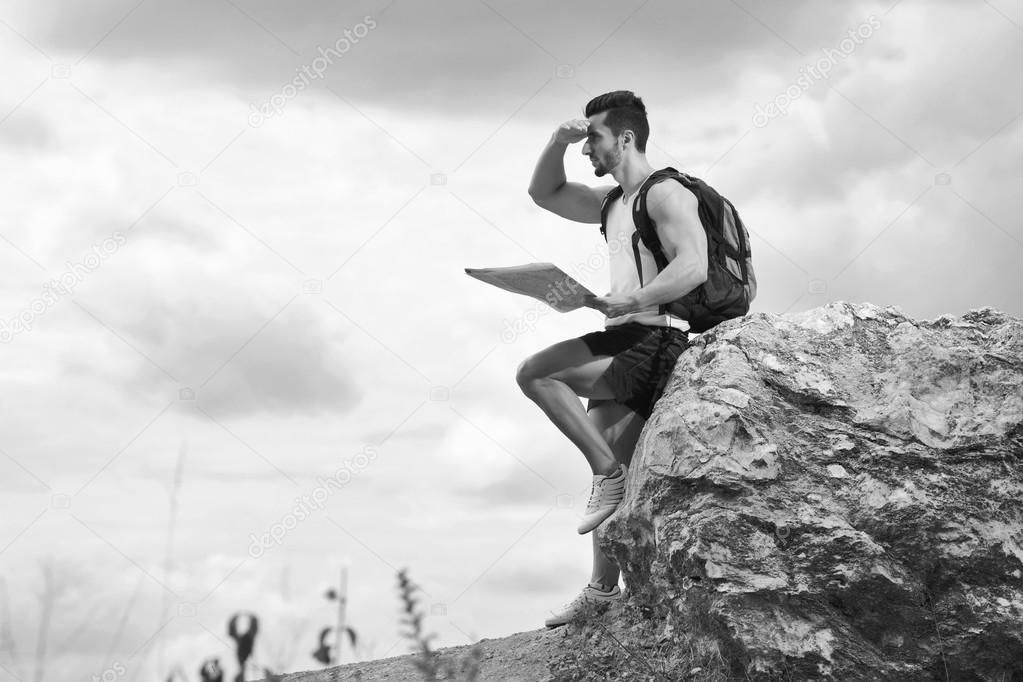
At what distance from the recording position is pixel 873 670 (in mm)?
5324

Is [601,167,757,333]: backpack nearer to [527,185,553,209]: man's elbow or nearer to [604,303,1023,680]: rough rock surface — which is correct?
[604,303,1023,680]: rough rock surface

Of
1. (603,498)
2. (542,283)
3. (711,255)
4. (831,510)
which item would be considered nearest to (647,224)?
(711,255)

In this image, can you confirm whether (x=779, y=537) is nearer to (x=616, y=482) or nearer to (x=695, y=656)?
(x=695, y=656)

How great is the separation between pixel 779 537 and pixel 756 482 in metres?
0.32

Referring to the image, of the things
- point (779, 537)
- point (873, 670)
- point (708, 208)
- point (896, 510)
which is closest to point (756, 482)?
point (779, 537)

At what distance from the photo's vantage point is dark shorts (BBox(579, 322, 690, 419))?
629 cm

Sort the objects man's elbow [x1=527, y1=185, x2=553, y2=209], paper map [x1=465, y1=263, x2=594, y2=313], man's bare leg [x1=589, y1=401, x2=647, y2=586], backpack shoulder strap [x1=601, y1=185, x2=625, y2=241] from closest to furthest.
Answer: paper map [x1=465, y1=263, x2=594, y2=313]
man's bare leg [x1=589, y1=401, x2=647, y2=586]
backpack shoulder strap [x1=601, y1=185, x2=625, y2=241]
man's elbow [x1=527, y1=185, x2=553, y2=209]

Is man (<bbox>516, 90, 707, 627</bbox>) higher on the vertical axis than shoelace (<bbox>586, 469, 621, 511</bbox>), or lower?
higher

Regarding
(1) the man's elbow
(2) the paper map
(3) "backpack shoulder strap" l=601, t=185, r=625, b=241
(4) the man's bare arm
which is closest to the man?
(4) the man's bare arm


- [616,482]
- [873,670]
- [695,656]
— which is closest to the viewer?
[873,670]

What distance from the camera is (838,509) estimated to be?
5480 millimetres

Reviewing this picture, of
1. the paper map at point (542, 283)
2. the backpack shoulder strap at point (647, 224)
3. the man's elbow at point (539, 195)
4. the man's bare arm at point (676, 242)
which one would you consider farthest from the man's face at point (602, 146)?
the paper map at point (542, 283)

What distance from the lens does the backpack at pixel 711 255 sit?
6496 mm

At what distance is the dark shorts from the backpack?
0.69 ft
